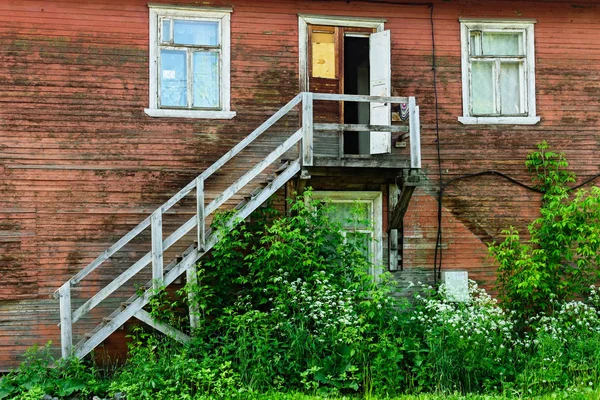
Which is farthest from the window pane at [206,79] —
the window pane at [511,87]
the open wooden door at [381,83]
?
the window pane at [511,87]

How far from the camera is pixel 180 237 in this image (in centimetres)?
1033

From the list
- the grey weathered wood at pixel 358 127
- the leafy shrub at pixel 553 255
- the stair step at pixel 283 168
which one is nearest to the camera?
the grey weathered wood at pixel 358 127

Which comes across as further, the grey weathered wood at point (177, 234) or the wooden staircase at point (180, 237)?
the grey weathered wood at point (177, 234)

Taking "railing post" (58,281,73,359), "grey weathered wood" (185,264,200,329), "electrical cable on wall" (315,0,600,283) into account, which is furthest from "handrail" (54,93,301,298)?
"electrical cable on wall" (315,0,600,283)

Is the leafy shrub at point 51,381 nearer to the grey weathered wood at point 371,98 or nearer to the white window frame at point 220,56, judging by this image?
the white window frame at point 220,56

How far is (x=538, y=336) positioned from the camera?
995 cm

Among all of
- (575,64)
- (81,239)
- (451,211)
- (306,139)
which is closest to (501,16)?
(575,64)

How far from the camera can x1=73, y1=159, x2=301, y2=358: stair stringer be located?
9734 mm

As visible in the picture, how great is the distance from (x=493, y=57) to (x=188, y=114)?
523 cm

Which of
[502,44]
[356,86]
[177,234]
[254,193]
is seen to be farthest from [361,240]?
[502,44]

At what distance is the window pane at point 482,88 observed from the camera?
12266 millimetres

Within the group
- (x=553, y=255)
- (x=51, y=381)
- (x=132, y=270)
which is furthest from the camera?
(x=553, y=255)

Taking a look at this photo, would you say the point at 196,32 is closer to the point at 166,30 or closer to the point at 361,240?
the point at 166,30

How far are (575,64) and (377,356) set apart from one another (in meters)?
6.51
